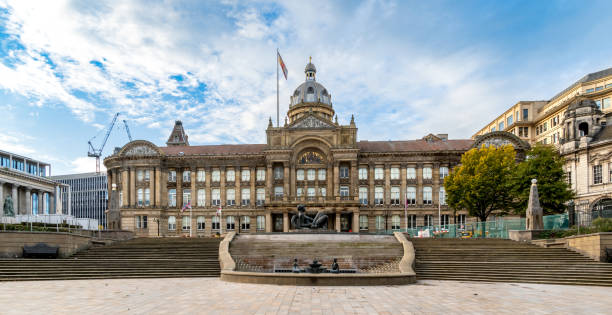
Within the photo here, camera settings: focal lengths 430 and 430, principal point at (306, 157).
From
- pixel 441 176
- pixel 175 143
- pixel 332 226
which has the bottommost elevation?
pixel 332 226

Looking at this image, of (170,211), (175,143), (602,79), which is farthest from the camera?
(175,143)

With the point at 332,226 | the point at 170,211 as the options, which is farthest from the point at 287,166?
the point at 170,211

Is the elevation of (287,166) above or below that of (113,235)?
above

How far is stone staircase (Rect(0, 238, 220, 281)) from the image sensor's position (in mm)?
27484

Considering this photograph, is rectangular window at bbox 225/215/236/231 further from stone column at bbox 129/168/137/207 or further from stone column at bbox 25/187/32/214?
stone column at bbox 25/187/32/214

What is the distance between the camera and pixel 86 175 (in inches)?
6063

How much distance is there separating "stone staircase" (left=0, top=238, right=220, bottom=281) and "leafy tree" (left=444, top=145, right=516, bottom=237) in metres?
30.9

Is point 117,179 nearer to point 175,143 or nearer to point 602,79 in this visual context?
point 175,143

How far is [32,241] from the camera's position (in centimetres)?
3200

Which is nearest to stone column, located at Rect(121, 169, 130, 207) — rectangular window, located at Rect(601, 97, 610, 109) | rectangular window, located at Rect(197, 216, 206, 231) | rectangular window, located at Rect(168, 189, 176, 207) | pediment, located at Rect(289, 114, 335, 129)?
rectangular window, located at Rect(168, 189, 176, 207)

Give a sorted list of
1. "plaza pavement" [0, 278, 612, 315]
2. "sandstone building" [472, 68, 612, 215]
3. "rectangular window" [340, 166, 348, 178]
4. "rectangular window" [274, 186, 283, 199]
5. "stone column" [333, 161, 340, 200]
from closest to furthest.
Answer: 1. "plaza pavement" [0, 278, 612, 315]
2. "sandstone building" [472, 68, 612, 215]
3. "stone column" [333, 161, 340, 200]
4. "rectangular window" [340, 166, 348, 178]
5. "rectangular window" [274, 186, 283, 199]

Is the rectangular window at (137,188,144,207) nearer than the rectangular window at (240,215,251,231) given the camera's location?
No

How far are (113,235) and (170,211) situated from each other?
87.5ft

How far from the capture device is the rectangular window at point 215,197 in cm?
6756
